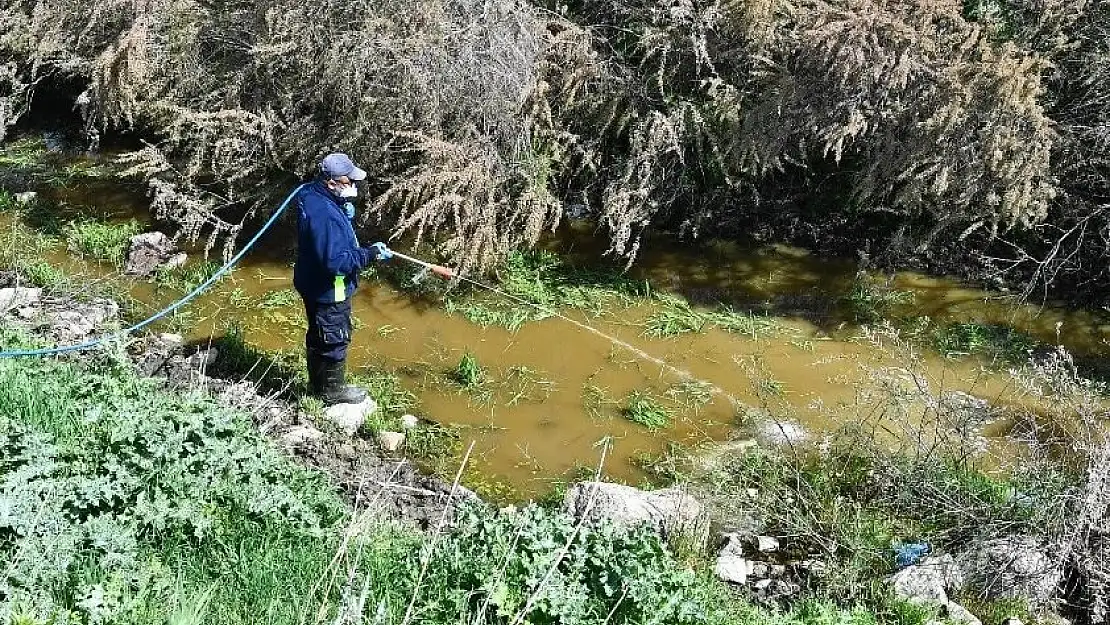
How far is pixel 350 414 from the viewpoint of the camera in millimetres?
5656

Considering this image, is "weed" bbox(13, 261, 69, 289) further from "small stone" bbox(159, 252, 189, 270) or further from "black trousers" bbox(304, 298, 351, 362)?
"black trousers" bbox(304, 298, 351, 362)

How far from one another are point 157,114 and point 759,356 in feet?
17.4

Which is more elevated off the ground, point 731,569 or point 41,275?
point 41,275

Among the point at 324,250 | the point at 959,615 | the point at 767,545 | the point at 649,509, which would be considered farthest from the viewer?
the point at 324,250

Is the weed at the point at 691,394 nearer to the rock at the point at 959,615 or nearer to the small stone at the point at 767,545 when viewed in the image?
the small stone at the point at 767,545

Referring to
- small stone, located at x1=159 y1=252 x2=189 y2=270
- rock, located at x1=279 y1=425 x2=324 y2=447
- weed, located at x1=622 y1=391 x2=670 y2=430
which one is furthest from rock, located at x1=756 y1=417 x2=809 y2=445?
small stone, located at x1=159 y1=252 x2=189 y2=270

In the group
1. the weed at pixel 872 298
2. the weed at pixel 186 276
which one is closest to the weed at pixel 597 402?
the weed at pixel 872 298

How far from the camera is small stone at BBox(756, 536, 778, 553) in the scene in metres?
4.90

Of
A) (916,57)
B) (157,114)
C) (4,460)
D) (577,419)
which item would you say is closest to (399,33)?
(157,114)

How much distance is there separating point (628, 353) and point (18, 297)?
13.6ft

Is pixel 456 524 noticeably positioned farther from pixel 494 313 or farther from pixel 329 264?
pixel 494 313


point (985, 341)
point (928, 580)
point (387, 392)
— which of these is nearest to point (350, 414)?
point (387, 392)

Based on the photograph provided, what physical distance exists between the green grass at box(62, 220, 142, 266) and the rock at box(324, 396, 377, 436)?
9.11ft

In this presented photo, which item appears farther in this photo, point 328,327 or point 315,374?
point 315,374
